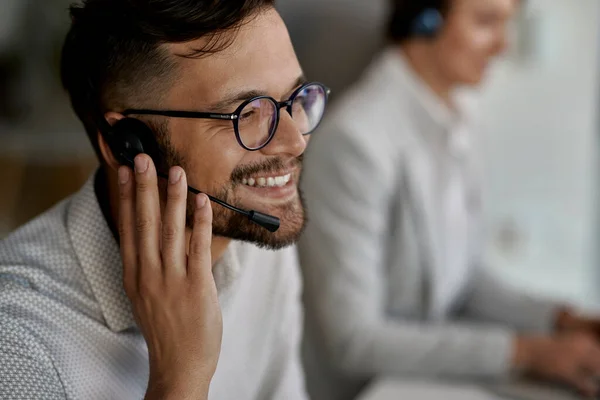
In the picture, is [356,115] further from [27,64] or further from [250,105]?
[27,64]

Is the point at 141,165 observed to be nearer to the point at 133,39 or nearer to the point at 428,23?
the point at 133,39

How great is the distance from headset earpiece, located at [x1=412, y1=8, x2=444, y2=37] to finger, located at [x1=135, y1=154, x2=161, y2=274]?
107 centimetres

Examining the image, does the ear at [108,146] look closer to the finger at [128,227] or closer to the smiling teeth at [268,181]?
the finger at [128,227]

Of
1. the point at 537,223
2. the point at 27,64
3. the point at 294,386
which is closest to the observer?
the point at 294,386

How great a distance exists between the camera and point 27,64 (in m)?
1.85

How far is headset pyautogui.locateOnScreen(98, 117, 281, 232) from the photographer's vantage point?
816 mm

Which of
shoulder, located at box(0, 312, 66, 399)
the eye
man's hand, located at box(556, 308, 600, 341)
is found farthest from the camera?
man's hand, located at box(556, 308, 600, 341)

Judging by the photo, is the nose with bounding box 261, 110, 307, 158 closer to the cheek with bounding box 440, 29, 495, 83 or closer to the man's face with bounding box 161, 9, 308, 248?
the man's face with bounding box 161, 9, 308, 248

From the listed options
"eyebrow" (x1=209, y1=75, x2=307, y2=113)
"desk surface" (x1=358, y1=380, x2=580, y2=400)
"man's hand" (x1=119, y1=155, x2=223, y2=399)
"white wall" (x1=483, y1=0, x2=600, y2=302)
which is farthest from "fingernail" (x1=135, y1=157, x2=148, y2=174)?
"white wall" (x1=483, y1=0, x2=600, y2=302)

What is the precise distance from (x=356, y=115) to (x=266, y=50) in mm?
729

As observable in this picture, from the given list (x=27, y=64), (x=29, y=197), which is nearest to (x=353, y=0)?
(x=27, y=64)

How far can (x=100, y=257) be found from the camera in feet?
2.86

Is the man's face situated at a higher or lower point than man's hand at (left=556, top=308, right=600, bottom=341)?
higher

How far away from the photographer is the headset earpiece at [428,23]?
5.55 ft
